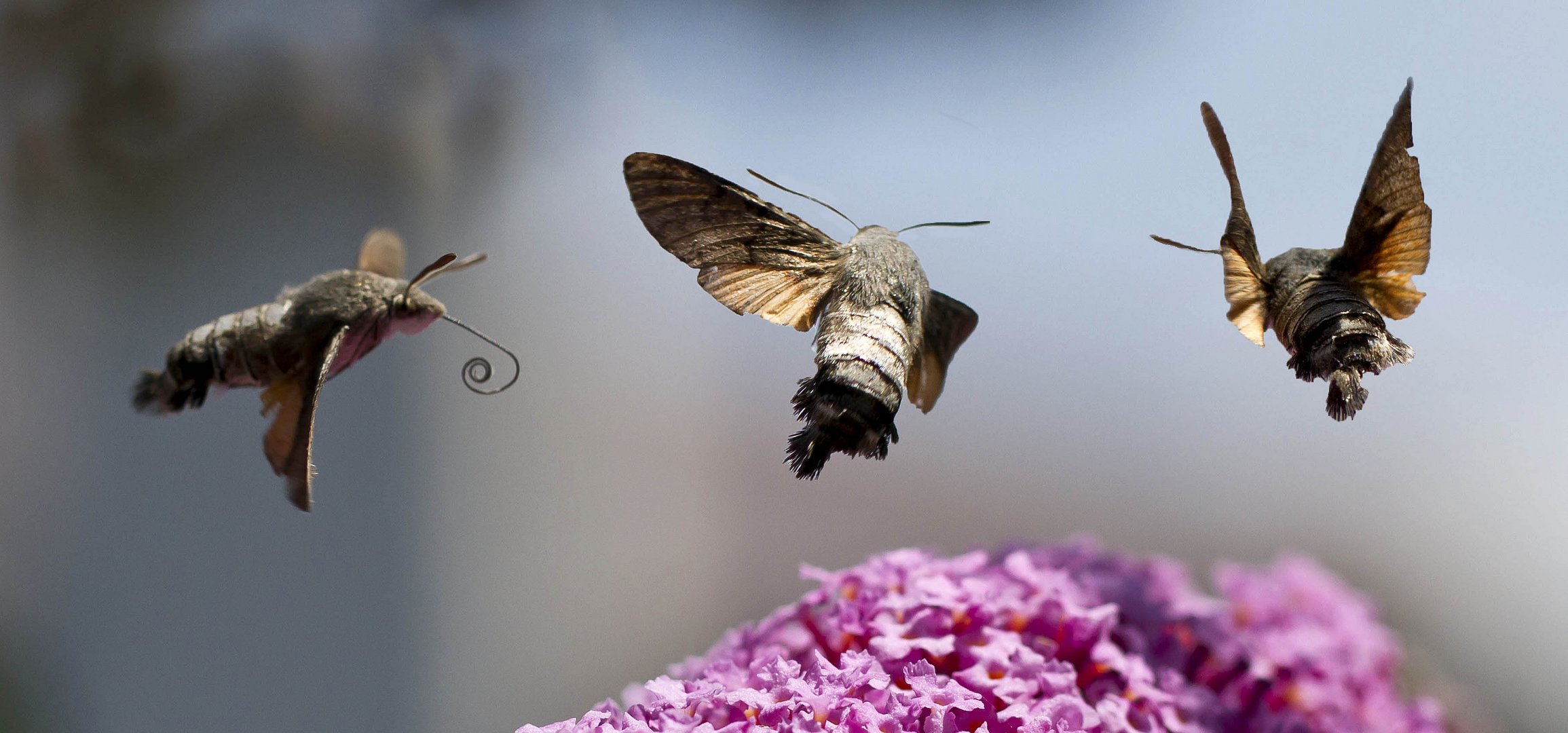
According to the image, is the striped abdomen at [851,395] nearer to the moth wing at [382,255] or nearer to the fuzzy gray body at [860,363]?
the fuzzy gray body at [860,363]

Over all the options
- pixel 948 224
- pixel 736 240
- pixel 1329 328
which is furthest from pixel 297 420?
pixel 1329 328

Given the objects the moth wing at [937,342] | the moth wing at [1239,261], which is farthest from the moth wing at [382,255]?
the moth wing at [1239,261]

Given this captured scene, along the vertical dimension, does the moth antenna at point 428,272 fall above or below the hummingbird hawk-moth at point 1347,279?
below

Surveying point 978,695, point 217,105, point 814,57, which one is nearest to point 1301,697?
point 978,695

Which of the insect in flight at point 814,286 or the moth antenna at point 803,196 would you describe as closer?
the insect in flight at point 814,286

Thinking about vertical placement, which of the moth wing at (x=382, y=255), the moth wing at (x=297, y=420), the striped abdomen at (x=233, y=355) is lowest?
the moth wing at (x=297, y=420)

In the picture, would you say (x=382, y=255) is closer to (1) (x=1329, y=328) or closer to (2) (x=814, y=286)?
(2) (x=814, y=286)

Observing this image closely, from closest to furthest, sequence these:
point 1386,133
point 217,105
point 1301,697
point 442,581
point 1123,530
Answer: point 1386,133 < point 1301,697 < point 217,105 < point 442,581 < point 1123,530

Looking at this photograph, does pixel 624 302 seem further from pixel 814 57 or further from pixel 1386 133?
pixel 1386 133

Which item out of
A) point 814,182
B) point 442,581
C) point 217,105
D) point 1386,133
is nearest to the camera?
point 1386,133
